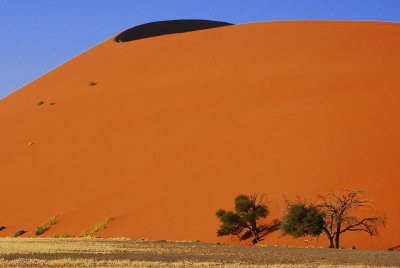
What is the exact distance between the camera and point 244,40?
43.9 meters

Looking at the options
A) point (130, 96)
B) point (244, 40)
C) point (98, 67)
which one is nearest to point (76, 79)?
point (98, 67)

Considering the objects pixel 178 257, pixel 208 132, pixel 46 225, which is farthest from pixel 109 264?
pixel 208 132

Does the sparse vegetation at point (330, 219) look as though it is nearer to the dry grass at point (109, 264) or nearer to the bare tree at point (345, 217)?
the bare tree at point (345, 217)

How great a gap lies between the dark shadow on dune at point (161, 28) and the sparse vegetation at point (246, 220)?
33579mm

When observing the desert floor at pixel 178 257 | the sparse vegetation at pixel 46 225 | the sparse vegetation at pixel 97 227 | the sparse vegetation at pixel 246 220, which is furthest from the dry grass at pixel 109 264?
the sparse vegetation at pixel 46 225

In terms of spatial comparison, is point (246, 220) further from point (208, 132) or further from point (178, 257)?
point (208, 132)

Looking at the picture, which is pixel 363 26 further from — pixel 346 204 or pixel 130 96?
pixel 346 204

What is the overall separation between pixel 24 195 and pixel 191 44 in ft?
59.9

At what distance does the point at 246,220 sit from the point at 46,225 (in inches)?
384

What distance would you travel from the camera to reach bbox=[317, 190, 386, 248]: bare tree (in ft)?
70.8

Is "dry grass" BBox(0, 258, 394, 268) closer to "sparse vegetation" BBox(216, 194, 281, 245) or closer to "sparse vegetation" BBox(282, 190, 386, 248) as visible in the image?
"sparse vegetation" BBox(282, 190, 386, 248)

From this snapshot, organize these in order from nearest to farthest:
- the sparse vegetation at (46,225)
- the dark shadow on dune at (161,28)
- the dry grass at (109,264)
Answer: the dry grass at (109,264)
the sparse vegetation at (46,225)
the dark shadow on dune at (161,28)

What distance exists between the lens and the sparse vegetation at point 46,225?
28.3 m

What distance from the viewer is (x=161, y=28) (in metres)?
61.6
